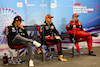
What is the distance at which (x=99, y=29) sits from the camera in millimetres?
4078

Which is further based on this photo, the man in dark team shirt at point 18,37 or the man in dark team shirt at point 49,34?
the man in dark team shirt at point 49,34

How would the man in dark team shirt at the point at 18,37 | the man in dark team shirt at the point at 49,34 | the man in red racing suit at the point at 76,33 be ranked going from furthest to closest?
the man in red racing suit at the point at 76,33, the man in dark team shirt at the point at 49,34, the man in dark team shirt at the point at 18,37

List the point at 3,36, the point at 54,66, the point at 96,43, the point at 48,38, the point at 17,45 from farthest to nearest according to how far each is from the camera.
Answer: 1. the point at 96,43
2. the point at 3,36
3. the point at 48,38
4. the point at 17,45
5. the point at 54,66

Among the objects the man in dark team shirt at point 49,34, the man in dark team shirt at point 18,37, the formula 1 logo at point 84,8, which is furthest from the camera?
the formula 1 logo at point 84,8

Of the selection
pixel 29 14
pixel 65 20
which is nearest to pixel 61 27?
pixel 65 20

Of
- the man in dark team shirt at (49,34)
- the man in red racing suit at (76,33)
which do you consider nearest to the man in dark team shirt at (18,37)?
the man in dark team shirt at (49,34)

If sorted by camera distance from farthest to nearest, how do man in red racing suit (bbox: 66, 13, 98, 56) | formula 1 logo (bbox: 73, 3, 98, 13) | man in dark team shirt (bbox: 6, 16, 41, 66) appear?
formula 1 logo (bbox: 73, 3, 98, 13), man in red racing suit (bbox: 66, 13, 98, 56), man in dark team shirt (bbox: 6, 16, 41, 66)

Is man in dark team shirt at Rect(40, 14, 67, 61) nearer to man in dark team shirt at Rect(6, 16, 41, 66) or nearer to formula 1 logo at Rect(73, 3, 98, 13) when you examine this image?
man in dark team shirt at Rect(6, 16, 41, 66)

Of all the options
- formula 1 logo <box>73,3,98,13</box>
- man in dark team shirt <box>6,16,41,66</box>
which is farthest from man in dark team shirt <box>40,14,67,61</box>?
formula 1 logo <box>73,3,98,13</box>

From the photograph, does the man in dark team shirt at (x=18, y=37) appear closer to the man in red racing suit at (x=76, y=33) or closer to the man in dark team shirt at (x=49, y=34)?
the man in dark team shirt at (x=49, y=34)

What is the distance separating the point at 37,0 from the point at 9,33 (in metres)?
1.10

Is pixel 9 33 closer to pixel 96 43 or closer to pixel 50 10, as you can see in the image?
pixel 50 10

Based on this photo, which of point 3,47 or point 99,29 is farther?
point 99,29

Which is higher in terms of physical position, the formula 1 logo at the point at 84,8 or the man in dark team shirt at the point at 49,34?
the formula 1 logo at the point at 84,8
